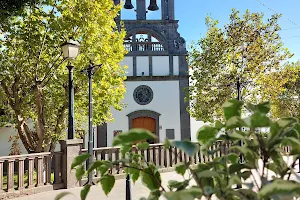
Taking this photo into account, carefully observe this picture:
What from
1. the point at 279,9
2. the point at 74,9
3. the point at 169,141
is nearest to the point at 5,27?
the point at 74,9

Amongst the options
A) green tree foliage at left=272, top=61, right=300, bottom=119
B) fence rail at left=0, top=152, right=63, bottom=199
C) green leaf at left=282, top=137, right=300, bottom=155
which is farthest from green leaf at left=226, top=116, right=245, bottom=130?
green tree foliage at left=272, top=61, right=300, bottom=119

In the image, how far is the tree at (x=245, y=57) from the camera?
35.1 feet

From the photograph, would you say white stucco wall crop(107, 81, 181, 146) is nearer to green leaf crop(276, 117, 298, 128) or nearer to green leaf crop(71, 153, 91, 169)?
green leaf crop(71, 153, 91, 169)

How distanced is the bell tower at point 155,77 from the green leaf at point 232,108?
1545 centimetres

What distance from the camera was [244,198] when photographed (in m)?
0.75

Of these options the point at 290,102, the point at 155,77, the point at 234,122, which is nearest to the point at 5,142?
the point at 155,77

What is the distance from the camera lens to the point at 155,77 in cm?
1658

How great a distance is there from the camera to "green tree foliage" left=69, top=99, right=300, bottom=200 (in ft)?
2.15

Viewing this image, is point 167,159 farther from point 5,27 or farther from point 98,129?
point 98,129

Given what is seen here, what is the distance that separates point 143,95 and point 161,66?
2.01 meters

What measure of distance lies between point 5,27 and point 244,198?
24.4 ft

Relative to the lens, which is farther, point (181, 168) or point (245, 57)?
point (245, 57)

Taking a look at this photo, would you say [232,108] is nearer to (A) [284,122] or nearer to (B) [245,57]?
(A) [284,122]

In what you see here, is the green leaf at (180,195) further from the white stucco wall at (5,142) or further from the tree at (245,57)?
the white stucco wall at (5,142)
